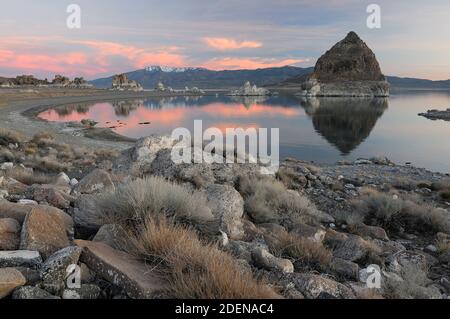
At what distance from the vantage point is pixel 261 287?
10.8 ft

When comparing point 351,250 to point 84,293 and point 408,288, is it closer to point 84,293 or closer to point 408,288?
point 408,288

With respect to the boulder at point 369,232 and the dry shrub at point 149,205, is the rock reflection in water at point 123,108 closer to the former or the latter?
the boulder at point 369,232

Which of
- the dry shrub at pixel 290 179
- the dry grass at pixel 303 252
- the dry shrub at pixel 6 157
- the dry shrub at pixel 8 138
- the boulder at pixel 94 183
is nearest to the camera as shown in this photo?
the dry grass at pixel 303 252

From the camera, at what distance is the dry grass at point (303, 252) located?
5066mm

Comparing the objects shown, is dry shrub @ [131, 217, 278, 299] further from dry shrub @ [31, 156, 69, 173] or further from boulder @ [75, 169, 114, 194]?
dry shrub @ [31, 156, 69, 173]

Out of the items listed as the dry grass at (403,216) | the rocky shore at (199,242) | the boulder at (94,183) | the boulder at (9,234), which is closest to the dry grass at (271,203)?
the rocky shore at (199,242)

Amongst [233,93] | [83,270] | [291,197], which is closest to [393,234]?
[291,197]

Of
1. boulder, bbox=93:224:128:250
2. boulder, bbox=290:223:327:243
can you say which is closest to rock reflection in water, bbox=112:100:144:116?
boulder, bbox=290:223:327:243

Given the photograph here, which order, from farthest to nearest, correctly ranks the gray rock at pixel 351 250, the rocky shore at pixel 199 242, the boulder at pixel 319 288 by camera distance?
the gray rock at pixel 351 250, the boulder at pixel 319 288, the rocky shore at pixel 199 242

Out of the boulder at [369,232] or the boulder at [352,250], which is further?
the boulder at [369,232]

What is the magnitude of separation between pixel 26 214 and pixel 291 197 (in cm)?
544

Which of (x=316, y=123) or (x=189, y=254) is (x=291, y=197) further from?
(x=316, y=123)

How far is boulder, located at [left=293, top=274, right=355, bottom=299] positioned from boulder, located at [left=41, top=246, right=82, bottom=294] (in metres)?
2.11

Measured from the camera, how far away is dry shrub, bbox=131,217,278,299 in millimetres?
3174
